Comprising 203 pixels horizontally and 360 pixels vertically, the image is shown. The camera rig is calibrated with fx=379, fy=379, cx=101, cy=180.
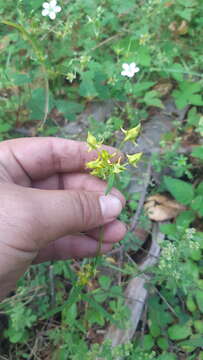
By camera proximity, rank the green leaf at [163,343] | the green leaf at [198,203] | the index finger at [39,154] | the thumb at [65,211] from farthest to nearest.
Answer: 1. the green leaf at [198,203]
2. the green leaf at [163,343]
3. the index finger at [39,154]
4. the thumb at [65,211]

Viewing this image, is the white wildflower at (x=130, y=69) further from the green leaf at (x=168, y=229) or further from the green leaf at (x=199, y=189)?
the green leaf at (x=168, y=229)

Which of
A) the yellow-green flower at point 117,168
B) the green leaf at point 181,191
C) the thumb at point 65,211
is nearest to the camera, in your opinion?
the yellow-green flower at point 117,168

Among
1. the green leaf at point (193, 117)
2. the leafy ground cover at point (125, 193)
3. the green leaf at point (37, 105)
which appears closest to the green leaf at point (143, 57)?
the leafy ground cover at point (125, 193)

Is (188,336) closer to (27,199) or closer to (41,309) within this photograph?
(41,309)

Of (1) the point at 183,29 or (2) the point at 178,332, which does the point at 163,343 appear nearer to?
(2) the point at 178,332

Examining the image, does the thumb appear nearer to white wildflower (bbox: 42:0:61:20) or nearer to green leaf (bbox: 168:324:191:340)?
green leaf (bbox: 168:324:191:340)

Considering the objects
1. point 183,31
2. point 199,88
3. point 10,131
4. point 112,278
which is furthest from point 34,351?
point 183,31

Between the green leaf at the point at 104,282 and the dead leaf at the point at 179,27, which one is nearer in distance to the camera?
the green leaf at the point at 104,282

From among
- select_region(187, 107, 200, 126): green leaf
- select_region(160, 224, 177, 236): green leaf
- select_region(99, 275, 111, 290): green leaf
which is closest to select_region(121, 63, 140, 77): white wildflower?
select_region(187, 107, 200, 126): green leaf
